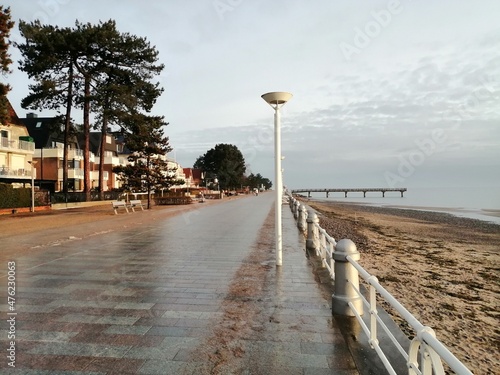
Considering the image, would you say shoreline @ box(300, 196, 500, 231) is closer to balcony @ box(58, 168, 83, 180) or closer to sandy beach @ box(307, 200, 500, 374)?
sandy beach @ box(307, 200, 500, 374)

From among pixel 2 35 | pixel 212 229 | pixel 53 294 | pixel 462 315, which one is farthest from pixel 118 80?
pixel 462 315

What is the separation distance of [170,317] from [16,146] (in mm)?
36197

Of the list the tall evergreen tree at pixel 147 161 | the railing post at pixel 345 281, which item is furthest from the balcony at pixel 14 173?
the railing post at pixel 345 281

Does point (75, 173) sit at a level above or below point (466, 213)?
above

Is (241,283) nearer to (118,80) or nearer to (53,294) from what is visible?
(53,294)

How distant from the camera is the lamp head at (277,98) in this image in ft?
23.3

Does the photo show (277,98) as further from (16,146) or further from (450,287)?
(16,146)

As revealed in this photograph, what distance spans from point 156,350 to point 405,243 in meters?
15.3

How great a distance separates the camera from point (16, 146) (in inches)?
1331

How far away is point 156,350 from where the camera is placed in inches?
144

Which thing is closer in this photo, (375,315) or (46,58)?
(375,315)

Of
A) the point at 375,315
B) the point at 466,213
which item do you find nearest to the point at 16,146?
the point at 375,315

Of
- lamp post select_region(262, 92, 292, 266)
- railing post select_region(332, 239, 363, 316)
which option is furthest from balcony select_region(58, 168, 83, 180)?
railing post select_region(332, 239, 363, 316)

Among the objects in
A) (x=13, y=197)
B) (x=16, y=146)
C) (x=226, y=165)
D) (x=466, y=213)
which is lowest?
(x=466, y=213)
